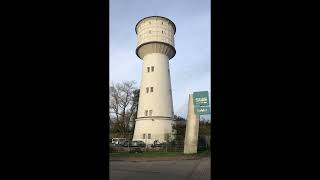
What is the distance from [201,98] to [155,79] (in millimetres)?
9578

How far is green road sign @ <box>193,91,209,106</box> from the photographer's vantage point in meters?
18.4

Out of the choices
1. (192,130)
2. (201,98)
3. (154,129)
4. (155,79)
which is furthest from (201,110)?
(155,79)

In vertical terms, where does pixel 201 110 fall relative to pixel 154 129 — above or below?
above

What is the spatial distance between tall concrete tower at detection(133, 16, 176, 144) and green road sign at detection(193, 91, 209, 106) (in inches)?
321

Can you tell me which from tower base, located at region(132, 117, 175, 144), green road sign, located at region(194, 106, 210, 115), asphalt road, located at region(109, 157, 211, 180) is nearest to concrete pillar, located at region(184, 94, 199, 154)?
green road sign, located at region(194, 106, 210, 115)

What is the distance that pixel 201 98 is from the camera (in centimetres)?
1861

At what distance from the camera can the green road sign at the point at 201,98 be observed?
60.5 ft

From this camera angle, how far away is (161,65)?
91.1 feet

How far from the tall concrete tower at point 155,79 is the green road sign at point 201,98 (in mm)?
8148

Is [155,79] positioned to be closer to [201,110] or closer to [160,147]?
[160,147]

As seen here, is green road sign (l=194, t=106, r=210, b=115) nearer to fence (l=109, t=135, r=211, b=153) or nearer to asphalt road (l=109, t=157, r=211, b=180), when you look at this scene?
fence (l=109, t=135, r=211, b=153)
